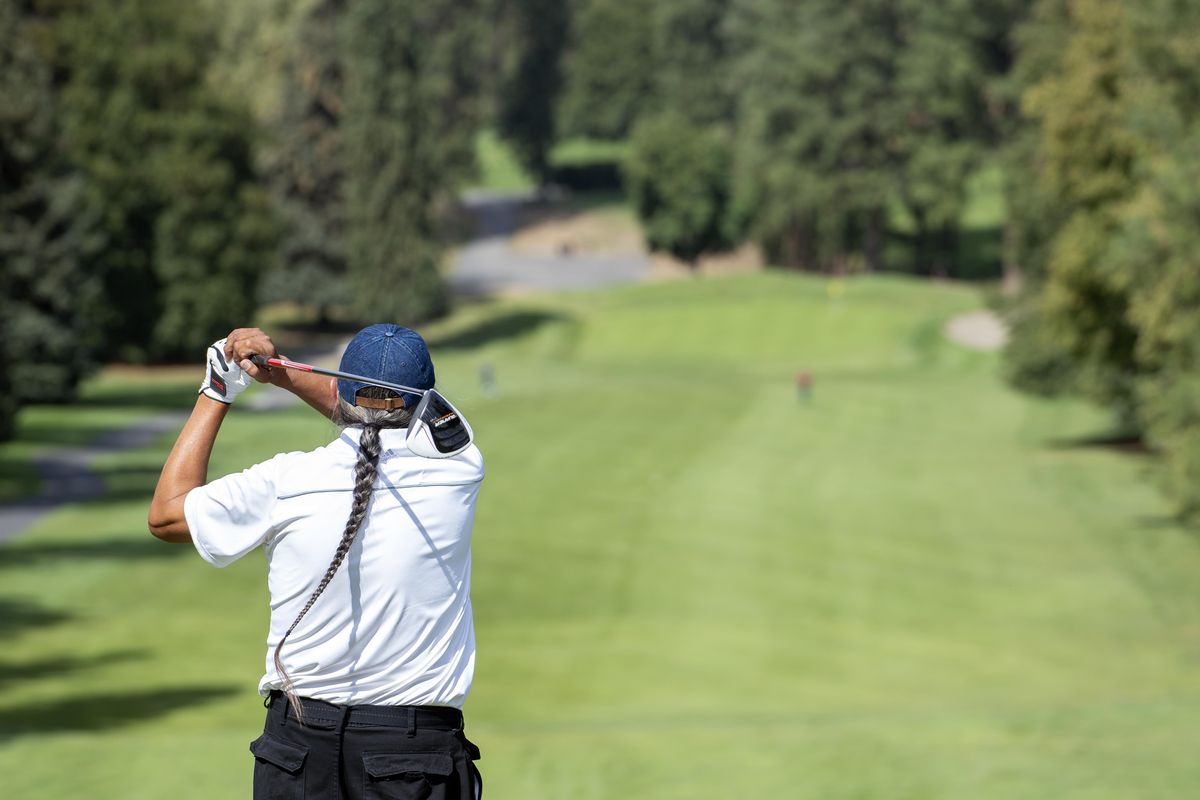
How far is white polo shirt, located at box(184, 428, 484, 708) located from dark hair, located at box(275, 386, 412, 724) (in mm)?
19

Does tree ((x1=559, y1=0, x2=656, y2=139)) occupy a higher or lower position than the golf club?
lower

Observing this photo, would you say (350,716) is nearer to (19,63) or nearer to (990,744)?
(990,744)

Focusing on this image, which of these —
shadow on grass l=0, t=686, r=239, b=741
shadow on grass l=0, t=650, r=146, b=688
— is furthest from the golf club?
shadow on grass l=0, t=650, r=146, b=688

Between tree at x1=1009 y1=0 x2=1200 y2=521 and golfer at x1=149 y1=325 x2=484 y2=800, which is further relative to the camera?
tree at x1=1009 y1=0 x2=1200 y2=521

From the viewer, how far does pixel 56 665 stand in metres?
19.9

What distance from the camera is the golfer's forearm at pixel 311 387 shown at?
5141 millimetres

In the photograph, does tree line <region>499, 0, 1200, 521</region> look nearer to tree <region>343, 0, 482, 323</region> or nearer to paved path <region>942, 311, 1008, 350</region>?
paved path <region>942, 311, 1008, 350</region>

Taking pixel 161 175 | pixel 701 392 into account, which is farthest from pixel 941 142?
pixel 161 175

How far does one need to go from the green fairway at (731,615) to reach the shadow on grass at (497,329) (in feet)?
76.3

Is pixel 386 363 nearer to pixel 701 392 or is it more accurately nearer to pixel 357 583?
pixel 357 583

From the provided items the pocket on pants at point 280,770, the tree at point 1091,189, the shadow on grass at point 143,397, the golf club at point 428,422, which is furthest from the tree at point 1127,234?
the pocket on pants at point 280,770

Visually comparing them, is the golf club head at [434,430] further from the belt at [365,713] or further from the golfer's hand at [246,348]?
the belt at [365,713]

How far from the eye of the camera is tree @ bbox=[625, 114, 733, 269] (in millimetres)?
93938

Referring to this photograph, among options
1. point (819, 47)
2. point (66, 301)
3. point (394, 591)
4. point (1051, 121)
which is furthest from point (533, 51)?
point (394, 591)
